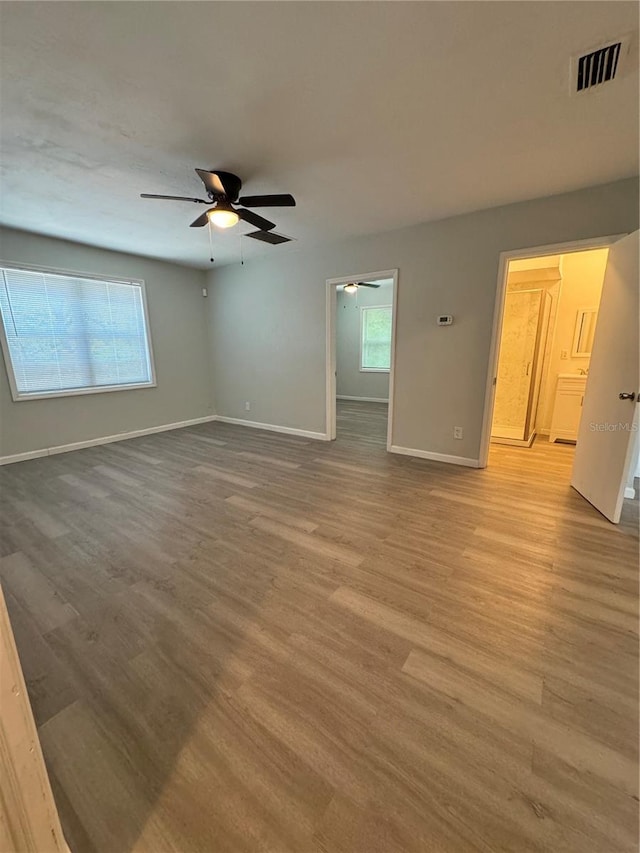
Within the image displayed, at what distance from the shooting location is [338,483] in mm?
3422

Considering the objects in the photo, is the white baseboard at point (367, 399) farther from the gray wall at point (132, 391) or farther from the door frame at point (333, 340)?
the gray wall at point (132, 391)

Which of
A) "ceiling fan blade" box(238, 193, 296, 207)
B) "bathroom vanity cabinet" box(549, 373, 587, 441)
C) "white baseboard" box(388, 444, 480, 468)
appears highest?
"ceiling fan blade" box(238, 193, 296, 207)

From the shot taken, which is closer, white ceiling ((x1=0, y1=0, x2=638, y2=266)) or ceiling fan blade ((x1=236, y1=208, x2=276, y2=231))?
white ceiling ((x1=0, y1=0, x2=638, y2=266))

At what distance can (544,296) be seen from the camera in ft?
14.3

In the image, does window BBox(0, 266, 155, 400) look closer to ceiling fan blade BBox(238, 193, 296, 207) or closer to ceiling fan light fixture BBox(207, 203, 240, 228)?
ceiling fan light fixture BBox(207, 203, 240, 228)

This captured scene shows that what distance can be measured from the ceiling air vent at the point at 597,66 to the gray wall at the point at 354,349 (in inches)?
243

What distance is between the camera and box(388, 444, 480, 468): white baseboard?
12.5 ft

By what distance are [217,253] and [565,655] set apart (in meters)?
5.50

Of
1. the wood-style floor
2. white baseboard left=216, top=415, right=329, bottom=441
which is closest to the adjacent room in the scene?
the wood-style floor

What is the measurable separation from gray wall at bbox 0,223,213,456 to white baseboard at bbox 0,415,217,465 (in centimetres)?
5

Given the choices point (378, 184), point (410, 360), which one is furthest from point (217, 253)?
point (410, 360)

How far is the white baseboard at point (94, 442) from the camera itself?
13.6ft

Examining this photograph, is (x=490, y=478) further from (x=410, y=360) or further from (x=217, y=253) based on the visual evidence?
(x=217, y=253)

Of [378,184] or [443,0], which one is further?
→ [378,184]
